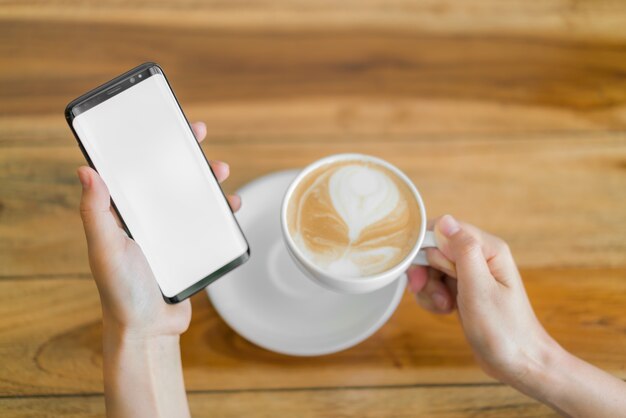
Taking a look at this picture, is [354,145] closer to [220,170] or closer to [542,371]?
[220,170]

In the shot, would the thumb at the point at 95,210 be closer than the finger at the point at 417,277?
Yes

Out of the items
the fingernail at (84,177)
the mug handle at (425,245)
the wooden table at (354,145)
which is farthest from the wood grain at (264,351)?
the fingernail at (84,177)

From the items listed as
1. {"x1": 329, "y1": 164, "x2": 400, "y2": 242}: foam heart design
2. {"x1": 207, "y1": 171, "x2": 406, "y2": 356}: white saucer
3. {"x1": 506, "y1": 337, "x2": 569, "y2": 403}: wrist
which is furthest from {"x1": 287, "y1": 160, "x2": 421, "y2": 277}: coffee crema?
{"x1": 506, "y1": 337, "x2": 569, "y2": 403}: wrist

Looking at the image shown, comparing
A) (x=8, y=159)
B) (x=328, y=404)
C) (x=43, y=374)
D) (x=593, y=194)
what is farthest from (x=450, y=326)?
(x=8, y=159)

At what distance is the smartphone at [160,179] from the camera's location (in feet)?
2.14

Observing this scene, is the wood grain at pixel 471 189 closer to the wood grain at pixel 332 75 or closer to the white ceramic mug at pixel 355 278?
the wood grain at pixel 332 75

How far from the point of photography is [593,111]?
0.88 m

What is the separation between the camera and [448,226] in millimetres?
668

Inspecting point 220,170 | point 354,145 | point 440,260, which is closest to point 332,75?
point 354,145

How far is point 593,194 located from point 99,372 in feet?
2.47

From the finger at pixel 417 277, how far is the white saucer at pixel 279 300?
0.03 metres

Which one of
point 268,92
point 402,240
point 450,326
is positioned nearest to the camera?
point 402,240

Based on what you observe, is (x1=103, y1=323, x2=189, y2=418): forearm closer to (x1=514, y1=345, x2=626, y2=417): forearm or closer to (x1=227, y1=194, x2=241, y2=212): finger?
(x1=227, y1=194, x2=241, y2=212): finger

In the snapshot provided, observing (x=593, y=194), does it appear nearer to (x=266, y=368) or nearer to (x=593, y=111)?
(x=593, y=111)
